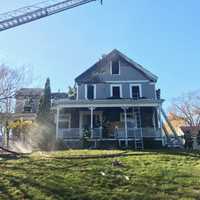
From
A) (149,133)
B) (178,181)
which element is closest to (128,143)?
(149,133)

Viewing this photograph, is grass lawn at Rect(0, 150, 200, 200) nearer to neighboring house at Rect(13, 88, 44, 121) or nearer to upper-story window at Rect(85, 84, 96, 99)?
upper-story window at Rect(85, 84, 96, 99)

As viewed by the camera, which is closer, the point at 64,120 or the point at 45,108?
the point at 64,120

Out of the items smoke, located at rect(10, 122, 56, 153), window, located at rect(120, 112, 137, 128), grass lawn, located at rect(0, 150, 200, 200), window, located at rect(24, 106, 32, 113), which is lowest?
grass lawn, located at rect(0, 150, 200, 200)

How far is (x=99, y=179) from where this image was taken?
1098 centimetres

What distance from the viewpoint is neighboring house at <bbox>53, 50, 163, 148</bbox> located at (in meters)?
24.6

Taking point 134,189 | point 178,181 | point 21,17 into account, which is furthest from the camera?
point 21,17

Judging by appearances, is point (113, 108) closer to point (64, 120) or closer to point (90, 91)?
point (90, 91)

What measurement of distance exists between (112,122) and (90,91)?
342 centimetres

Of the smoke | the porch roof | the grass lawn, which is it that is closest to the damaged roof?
the porch roof

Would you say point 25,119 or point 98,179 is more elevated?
point 25,119

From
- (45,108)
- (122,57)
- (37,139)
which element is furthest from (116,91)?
(37,139)

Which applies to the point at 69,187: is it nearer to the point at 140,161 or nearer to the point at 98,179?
the point at 98,179

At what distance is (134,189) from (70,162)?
464 cm

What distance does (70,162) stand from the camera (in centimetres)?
1402
